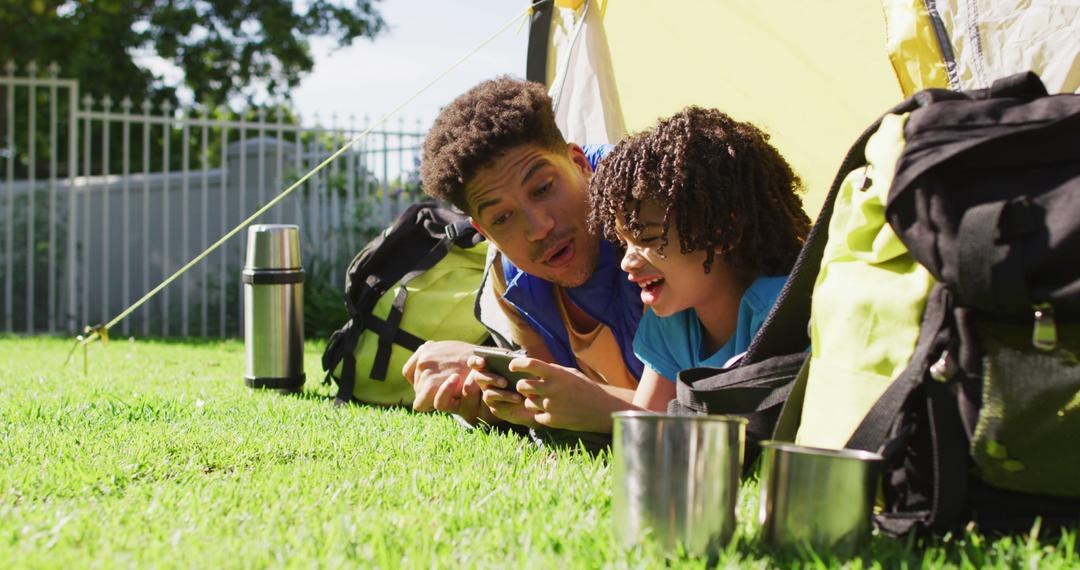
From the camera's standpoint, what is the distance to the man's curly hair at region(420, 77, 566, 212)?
2.72 meters

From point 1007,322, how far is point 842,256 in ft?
1.05

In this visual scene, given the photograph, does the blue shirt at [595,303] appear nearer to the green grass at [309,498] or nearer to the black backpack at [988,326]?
the green grass at [309,498]

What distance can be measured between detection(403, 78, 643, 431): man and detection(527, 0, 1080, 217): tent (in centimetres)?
71

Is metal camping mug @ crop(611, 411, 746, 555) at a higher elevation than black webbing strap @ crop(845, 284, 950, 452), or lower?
lower

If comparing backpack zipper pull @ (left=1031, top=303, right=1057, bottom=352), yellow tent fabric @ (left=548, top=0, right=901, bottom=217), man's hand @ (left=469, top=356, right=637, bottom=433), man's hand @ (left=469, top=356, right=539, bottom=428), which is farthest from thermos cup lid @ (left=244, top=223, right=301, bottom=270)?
backpack zipper pull @ (left=1031, top=303, right=1057, bottom=352)

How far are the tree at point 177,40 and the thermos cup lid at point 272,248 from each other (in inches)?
347

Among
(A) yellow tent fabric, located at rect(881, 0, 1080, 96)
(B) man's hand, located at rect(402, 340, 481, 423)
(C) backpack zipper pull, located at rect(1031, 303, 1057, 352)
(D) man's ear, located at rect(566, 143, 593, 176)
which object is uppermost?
(A) yellow tent fabric, located at rect(881, 0, 1080, 96)

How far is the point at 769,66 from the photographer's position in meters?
3.21

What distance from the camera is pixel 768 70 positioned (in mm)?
3211

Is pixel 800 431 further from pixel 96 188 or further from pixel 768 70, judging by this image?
pixel 96 188

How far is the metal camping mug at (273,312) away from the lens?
155 inches

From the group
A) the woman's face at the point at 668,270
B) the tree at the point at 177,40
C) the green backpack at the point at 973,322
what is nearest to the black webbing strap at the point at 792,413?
the green backpack at the point at 973,322

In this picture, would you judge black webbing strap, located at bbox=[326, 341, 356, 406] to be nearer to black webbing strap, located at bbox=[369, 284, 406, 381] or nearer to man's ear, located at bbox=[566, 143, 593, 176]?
black webbing strap, located at bbox=[369, 284, 406, 381]

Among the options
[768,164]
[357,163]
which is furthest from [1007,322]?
[357,163]
